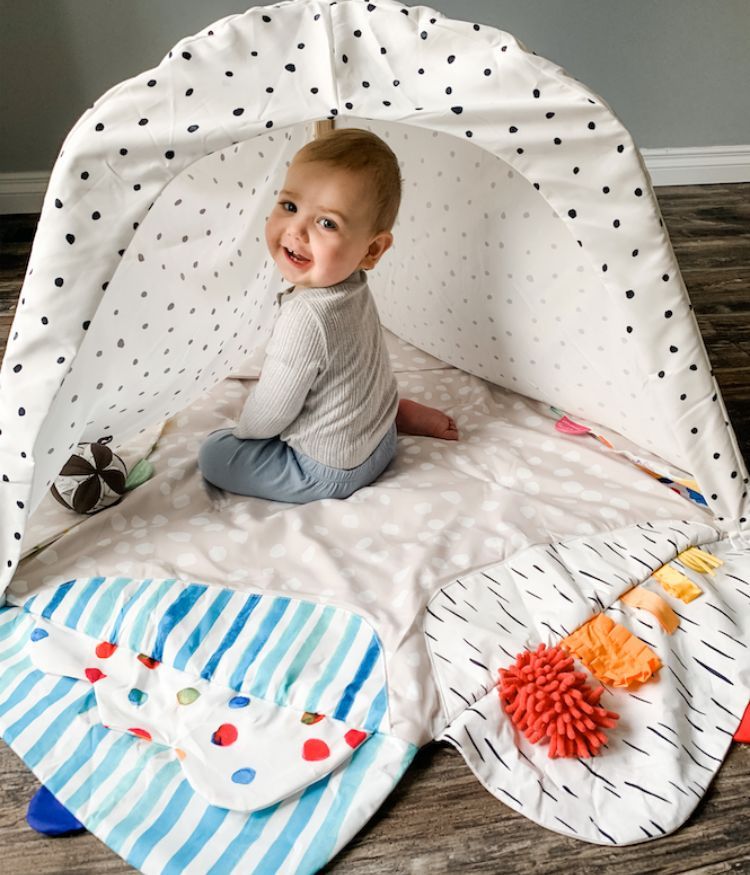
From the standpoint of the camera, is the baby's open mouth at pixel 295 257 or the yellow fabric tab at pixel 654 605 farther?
the baby's open mouth at pixel 295 257

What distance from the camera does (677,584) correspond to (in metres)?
1.21

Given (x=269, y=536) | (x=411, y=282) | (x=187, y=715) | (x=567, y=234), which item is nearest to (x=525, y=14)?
(x=411, y=282)

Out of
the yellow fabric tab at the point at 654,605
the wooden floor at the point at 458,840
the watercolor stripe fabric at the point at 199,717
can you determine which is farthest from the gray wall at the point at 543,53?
the wooden floor at the point at 458,840

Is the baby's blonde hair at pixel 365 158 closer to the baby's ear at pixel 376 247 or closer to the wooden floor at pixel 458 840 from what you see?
the baby's ear at pixel 376 247

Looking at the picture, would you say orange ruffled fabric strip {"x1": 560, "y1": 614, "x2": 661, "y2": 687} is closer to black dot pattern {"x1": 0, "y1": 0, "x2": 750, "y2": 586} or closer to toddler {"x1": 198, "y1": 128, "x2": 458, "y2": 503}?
black dot pattern {"x1": 0, "y1": 0, "x2": 750, "y2": 586}

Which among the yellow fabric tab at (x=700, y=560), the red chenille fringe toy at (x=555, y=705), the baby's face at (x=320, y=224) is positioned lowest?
the red chenille fringe toy at (x=555, y=705)

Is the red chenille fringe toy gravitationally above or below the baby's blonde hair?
below

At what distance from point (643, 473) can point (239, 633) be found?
73cm

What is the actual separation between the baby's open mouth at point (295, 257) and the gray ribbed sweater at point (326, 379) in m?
0.04

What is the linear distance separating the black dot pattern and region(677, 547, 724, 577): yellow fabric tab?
9 cm

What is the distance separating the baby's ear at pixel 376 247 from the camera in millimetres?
1290

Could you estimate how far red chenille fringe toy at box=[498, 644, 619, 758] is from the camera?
1.00 metres

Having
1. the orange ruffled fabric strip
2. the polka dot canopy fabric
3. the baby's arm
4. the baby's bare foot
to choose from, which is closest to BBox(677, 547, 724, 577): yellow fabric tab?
the polka dot canopy fabric

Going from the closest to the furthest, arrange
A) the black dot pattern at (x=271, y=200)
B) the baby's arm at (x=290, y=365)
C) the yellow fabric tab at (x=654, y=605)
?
the black dot pattern at (x=271, y=200)
the yellow fabric tab at (x=654, y=605)
the baby's arm at (x=290, y=365)
